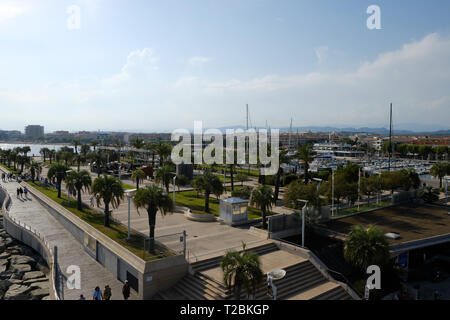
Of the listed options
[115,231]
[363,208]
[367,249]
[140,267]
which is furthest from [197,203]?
[367,249]

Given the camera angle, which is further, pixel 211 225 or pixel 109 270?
pixel 211 225

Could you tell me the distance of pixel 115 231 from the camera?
25.2m

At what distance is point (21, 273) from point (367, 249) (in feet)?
79.8

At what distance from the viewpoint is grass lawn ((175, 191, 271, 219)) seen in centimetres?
3338

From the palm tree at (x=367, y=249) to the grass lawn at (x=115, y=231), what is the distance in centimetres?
1085

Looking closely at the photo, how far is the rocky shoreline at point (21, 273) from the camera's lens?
2212 cm

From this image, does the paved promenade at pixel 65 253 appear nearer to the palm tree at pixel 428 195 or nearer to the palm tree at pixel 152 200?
the palm tree at pixel 152 200

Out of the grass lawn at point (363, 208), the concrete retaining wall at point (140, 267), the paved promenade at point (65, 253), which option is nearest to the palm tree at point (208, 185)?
the concrete retaining wall at point (140, 267)

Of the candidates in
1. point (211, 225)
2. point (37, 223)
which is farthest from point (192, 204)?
point (37, 223)

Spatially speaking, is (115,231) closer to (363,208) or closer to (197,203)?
(197,203)

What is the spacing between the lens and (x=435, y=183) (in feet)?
196

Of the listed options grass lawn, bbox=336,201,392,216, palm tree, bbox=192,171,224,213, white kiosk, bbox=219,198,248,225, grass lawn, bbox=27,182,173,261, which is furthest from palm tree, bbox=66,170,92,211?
grass lawn, bbox=336,201,392,216
